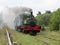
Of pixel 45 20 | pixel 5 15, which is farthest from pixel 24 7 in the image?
pixel 45 20

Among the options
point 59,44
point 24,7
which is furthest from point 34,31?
point 59,44

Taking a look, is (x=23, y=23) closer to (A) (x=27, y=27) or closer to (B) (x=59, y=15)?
(A) (x=27, y=27)

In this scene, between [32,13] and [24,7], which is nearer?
[32,13]

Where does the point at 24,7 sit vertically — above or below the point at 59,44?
above

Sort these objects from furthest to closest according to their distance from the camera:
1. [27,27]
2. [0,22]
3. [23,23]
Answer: [0,22], [23,23], [27,27]

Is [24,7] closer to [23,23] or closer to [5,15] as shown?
[23,23]

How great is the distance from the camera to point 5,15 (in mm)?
49344

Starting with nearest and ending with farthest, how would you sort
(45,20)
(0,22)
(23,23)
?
(23,23), (0,22), (45,20)

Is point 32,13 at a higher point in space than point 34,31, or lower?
higher

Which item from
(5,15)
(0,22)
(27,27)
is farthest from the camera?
(0,22)

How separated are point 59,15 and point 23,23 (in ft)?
105

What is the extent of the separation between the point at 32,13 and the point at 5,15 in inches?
603

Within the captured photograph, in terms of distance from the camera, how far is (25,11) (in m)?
36.5

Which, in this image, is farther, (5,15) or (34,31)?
(5,15)
